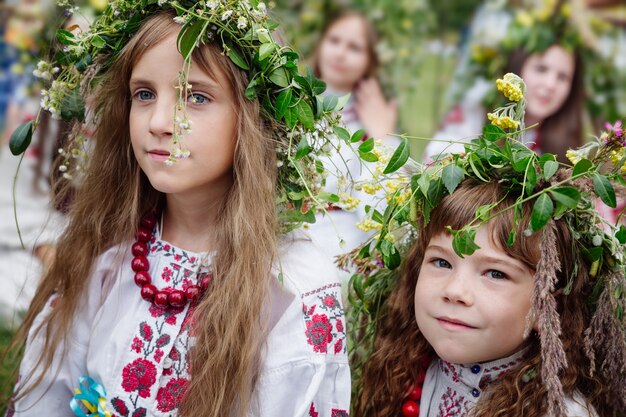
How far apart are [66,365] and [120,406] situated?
0.98 feet

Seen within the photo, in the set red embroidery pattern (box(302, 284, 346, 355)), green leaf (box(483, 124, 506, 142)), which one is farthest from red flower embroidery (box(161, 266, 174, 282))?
green leaf (box(483, 124, 506, 142))

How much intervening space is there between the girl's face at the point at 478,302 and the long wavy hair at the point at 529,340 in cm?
4

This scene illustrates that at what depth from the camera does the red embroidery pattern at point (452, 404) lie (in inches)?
81.5

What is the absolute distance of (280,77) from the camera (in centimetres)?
200

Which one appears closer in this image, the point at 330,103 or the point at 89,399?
the point at 330,103

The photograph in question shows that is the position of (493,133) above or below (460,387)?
above

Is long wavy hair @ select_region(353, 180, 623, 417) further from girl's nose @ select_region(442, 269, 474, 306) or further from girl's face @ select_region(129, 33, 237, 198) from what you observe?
girl's face @ select_region(129, 33, 237, 198)

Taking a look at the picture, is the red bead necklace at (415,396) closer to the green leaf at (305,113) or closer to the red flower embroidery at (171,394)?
the red flower embroidery at (171,394)

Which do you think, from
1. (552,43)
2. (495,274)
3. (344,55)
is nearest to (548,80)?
(552,43)

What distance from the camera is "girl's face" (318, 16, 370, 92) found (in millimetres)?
4738

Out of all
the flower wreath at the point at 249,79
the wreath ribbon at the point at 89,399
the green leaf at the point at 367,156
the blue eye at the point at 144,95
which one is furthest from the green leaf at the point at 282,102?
the wreath ribbon at the point at 89,399

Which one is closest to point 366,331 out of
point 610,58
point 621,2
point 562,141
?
point 562,141

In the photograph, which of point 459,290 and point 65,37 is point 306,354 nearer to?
point 459,290

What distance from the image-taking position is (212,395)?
2.01 m
